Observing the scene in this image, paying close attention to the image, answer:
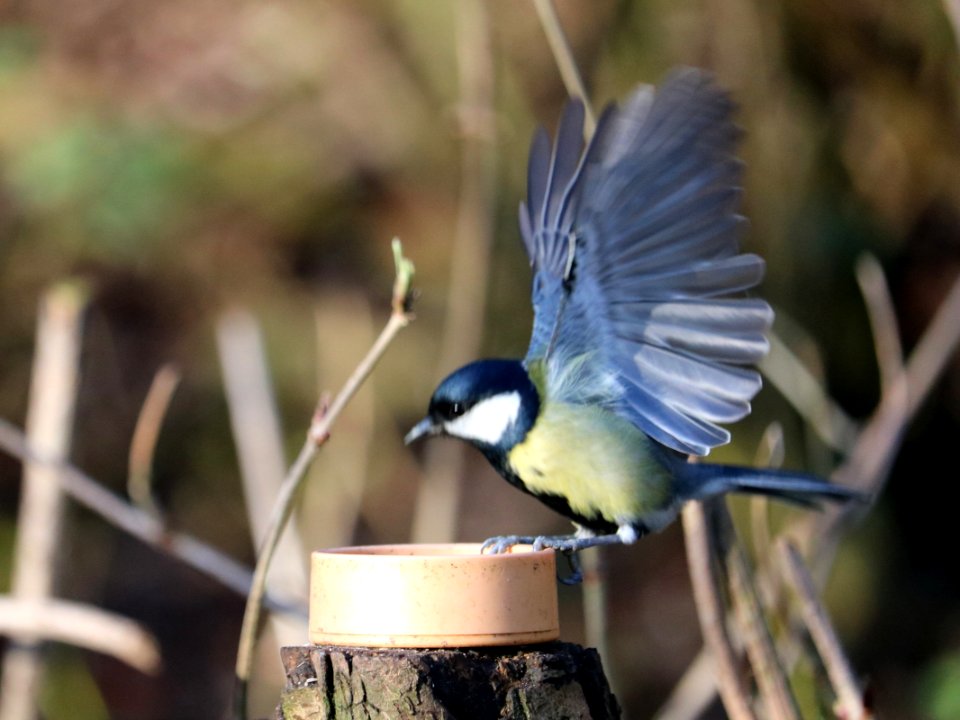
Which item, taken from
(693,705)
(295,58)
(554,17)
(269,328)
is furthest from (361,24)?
(693,705)

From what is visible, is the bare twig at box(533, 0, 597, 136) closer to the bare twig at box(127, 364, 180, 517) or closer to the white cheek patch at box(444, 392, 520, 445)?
the white cheek patch at box(444, 392, 520, 445)

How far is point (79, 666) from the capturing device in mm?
3721

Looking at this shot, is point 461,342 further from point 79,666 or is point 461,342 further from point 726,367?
point 79,666

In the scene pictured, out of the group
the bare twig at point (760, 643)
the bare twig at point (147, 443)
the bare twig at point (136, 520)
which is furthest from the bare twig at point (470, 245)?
the bare twig at point (760, 643)

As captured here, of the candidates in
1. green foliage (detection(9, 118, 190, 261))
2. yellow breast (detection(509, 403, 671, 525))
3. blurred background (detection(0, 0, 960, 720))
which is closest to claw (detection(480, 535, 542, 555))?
→ yellow breast (detection(509, 403, 671, 525))

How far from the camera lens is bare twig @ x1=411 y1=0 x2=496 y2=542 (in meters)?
2.46

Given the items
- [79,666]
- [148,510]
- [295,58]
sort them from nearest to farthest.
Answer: [148,510] < [79,666] < [295,58]

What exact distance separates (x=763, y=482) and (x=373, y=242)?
101 inches

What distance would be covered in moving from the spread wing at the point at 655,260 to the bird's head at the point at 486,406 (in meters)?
0.09

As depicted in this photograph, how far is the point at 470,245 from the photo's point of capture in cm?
317

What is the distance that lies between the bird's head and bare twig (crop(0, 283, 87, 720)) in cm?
76

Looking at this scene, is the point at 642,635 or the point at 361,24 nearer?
the point at 361,24

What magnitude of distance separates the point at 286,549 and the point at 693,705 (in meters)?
0.96

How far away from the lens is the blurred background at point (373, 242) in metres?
3.54
